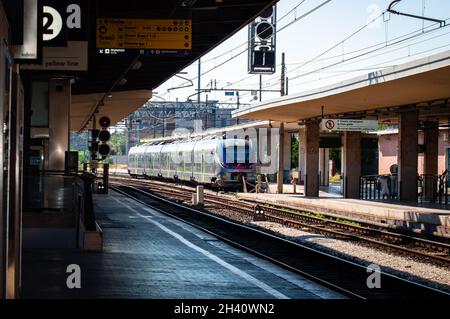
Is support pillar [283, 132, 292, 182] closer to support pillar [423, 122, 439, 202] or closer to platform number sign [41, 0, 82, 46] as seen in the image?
support pillar [423, 122, 439, 202]

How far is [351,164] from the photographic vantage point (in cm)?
3275

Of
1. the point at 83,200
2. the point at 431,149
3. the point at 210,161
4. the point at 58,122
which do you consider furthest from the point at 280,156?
the point at 83,200

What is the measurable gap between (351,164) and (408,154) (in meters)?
5.93

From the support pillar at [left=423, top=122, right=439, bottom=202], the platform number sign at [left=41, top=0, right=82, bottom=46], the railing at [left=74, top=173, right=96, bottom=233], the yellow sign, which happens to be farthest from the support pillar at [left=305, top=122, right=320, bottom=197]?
the platform number sign at [left=41, top=0, right=82, bottom=46]

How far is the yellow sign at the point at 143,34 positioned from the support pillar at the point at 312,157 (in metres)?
19.8

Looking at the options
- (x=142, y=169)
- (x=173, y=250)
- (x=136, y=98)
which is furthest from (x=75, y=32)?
(x=142, y=169)

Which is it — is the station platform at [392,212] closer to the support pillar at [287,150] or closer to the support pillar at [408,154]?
the support pillar at [408,154]

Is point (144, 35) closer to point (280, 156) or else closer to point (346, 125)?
point (346, 125)

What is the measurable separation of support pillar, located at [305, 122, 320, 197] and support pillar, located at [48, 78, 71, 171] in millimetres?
17605

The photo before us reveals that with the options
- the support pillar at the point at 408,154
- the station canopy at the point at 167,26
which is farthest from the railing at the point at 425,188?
the station canopy at the point at 167,26

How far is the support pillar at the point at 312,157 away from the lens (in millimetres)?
33625

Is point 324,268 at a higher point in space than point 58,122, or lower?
lower

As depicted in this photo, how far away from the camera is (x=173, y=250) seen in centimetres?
1352
